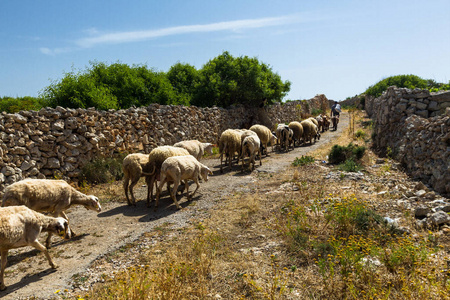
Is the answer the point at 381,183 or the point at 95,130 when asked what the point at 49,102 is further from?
the point at 381,183

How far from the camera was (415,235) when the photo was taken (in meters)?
5.68

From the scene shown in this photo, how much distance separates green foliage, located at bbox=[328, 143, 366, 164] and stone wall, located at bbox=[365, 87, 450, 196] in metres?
1.37

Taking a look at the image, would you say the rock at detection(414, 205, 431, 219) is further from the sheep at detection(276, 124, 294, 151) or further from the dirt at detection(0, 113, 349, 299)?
the sheep at detection(276, 124, 294, 151)

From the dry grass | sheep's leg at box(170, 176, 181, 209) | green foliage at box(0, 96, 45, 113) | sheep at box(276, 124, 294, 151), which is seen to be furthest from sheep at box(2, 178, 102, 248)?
sheep at box(276, 124, 294, 151)

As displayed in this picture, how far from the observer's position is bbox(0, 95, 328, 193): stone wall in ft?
30.9

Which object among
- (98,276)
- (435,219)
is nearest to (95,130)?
(98,276)

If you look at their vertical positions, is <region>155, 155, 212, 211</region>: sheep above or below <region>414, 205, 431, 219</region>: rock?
above

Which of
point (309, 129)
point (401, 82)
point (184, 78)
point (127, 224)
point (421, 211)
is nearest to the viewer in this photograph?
point (421, 211)

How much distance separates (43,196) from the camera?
6.64m

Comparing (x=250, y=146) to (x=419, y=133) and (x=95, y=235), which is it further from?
(x=95, y=235)

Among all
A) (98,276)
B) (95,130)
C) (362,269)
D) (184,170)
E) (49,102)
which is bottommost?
(98,276)

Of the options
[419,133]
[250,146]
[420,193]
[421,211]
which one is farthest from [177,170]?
[419,133]

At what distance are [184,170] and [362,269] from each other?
5.52 metres

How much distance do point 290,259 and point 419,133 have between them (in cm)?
795
